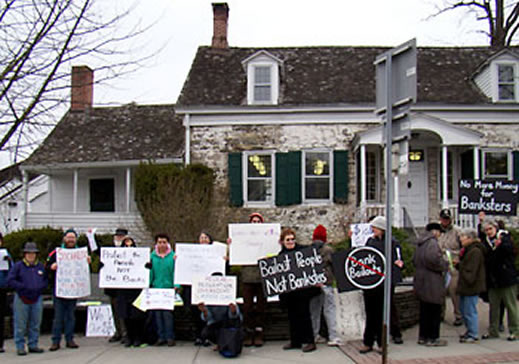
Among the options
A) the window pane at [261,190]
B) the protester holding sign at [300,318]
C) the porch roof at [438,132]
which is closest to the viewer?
the protester holding sign at [300,318]

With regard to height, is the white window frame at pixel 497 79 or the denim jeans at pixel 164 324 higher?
the white window frame at pixel 497 79

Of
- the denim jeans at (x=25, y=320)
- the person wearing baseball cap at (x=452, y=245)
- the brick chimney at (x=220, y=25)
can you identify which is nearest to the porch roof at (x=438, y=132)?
the person wearing baseball cap at (x=452, y=245)

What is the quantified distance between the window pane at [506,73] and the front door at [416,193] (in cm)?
365

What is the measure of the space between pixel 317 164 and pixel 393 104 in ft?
36.3

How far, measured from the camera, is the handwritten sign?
7.89 metres

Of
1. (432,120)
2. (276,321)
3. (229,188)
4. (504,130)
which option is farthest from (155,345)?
(504,130)

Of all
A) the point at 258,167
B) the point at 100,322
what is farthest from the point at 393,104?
the point at 258,167

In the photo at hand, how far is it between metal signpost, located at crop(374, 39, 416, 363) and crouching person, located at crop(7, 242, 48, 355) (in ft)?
16.0

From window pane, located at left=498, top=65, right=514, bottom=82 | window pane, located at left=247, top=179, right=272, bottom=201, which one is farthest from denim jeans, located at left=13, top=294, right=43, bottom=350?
window pane, located at left=498, top=65, right=514, bottom=82

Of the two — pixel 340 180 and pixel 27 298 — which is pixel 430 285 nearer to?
pixel 27 298

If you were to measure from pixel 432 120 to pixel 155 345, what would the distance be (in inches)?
436

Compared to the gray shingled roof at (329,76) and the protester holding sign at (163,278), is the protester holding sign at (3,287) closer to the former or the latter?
the protester holding sign at (163,278)

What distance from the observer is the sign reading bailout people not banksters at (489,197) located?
35.7 feet

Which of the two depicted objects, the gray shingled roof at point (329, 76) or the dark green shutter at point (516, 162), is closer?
the dark green shutter at point (516, 162)
